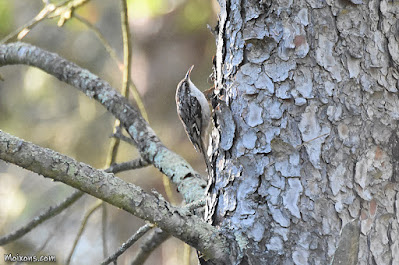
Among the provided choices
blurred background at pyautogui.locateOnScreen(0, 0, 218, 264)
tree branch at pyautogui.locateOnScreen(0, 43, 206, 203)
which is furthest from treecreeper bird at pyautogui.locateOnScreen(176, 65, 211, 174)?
tree branch at pyautogui.locateOnScreen(0, 43, 206, 203)

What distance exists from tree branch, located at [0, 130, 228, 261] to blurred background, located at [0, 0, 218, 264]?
184 centimetres

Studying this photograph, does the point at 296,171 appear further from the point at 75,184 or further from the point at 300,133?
the point at 75,184

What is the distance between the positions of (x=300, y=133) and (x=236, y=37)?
332mm

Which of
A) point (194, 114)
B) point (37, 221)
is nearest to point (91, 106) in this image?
point (194, 114)

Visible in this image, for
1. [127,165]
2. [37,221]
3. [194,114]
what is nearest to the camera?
[37,221]

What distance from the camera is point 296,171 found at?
1370 mm

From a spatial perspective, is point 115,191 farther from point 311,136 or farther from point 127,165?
point 127,165

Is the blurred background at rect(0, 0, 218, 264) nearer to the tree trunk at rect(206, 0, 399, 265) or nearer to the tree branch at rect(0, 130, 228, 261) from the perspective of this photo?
the tree trunk at rect(206, 0, 399, 265)

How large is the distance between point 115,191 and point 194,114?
2186mm

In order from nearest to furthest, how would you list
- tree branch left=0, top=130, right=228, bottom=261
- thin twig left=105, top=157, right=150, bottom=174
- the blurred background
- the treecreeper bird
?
tree branch left=0, top=130, right=228, bottom=261
thin twig left=105, top=157, right=150, bottom=174
the treecreeper bird
the blurred background

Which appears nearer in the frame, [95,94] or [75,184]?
[75,184]

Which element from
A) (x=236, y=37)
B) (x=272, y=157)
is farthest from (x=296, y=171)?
(x=236, y=37)

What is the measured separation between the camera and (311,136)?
138 cm

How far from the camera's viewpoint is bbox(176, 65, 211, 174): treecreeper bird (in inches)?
126
